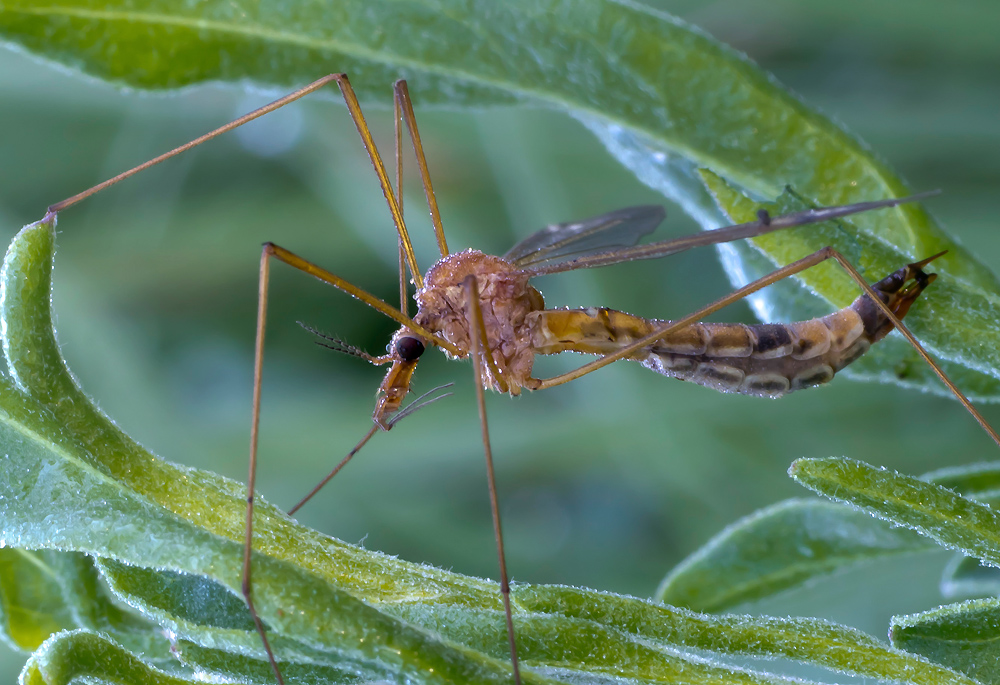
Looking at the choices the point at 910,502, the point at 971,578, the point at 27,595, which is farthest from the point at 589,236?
the point at 27,595

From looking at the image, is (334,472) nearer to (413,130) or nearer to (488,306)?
(488,306)

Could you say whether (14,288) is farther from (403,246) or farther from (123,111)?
(123,111)

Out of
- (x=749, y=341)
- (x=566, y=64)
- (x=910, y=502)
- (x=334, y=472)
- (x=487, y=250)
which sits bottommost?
(x=910, y=502)

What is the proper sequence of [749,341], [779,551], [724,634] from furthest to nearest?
[749,341] → [779,551] → [724,634]

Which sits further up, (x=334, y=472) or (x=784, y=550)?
(x=334, y=472)

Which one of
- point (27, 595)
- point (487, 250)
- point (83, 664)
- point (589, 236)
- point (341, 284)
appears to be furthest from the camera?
point (487, 250)

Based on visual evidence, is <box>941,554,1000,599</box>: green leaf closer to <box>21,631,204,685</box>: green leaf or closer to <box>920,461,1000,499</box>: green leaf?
<box>920,461,1000,499</box>: green leaf

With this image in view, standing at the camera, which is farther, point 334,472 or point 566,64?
point 334,472
